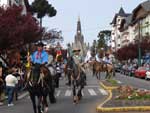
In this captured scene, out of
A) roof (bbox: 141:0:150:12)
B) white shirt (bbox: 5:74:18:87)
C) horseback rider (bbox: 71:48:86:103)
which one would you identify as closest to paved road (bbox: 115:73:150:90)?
horseback rider (bbox: 71:48:86:103)

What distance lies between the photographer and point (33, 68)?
17.3 m

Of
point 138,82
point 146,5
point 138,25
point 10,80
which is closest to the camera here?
point 10,80

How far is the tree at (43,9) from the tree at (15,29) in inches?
1700

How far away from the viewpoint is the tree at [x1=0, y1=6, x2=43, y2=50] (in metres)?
35.5

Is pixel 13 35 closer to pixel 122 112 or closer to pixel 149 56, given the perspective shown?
pixel 122 112

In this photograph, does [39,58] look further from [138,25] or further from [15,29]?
[138,25]

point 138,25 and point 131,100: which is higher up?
point 138,25

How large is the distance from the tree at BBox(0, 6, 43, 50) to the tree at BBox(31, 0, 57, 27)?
43.2m

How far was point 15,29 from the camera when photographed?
37.4 m

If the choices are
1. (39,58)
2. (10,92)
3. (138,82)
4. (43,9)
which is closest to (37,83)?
(39,58)

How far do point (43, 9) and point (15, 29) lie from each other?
5206 centimetres

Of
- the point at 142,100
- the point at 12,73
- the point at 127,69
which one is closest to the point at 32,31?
the point at 12,73

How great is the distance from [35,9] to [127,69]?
2099 cm

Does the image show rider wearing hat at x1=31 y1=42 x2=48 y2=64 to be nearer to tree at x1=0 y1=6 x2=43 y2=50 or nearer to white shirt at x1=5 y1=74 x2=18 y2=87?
white shirt at x1=5 y1=74 x2=18 y2=87
